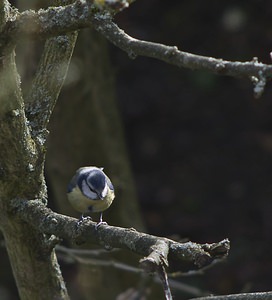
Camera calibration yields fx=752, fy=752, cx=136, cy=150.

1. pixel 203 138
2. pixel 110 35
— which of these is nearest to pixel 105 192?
pixel 110 35

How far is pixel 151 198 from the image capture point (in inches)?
257

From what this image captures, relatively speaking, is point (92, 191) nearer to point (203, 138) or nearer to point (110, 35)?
point (110, 35)

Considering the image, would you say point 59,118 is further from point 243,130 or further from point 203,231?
point 243,130

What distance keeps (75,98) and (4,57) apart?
7.14ft

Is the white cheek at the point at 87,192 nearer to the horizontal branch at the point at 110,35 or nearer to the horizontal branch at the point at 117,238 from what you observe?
the horizontal branch at the point at 117,238

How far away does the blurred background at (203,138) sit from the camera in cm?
599

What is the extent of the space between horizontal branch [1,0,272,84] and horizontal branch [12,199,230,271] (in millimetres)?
436

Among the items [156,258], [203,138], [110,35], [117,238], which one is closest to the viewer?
[156,258]

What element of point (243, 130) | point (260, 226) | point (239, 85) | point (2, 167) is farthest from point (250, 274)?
point (2, 167)

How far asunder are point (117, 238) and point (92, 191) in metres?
1.27

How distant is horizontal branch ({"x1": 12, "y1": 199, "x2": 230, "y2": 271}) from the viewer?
1.77m

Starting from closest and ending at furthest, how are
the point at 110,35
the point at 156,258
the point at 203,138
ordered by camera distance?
the point at 156,258, the point at 110,35, the point at 203,138

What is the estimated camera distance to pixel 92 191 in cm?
318

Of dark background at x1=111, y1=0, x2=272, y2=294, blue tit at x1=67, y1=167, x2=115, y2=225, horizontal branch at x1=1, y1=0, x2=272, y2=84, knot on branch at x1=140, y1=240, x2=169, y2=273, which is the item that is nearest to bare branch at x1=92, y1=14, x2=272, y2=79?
horizontal branch at x1=1, y1=0, x2=272, y2=84
